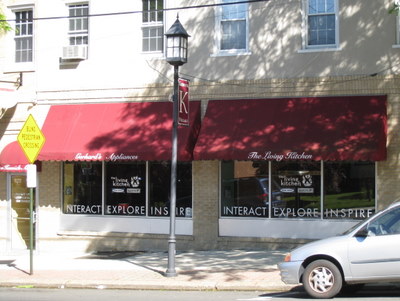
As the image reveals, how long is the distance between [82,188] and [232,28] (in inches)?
252

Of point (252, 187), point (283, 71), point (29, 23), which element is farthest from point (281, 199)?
point (29, 23)

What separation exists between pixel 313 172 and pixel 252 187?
167 cm

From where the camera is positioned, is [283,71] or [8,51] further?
[8,51]

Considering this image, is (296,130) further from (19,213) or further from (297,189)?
(19,213)

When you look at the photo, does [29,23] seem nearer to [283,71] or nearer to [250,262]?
[283,71]

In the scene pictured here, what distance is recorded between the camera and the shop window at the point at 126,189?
16.8m

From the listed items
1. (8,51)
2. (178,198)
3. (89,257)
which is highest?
(8,51)

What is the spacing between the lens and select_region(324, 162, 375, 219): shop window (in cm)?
1469

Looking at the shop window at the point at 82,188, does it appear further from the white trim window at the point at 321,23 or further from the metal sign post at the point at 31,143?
the white trim window at the point at 321,23

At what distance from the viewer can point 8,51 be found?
1836 cm

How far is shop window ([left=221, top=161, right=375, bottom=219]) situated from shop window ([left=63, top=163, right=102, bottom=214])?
387 cm

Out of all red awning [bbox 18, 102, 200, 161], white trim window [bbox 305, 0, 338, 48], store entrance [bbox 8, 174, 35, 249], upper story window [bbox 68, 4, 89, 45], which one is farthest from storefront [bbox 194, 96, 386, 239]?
store entrance [bbox 8, 174, 35, 249]

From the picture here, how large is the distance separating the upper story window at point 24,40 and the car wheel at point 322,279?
1208 cm

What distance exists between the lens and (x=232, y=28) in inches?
638
